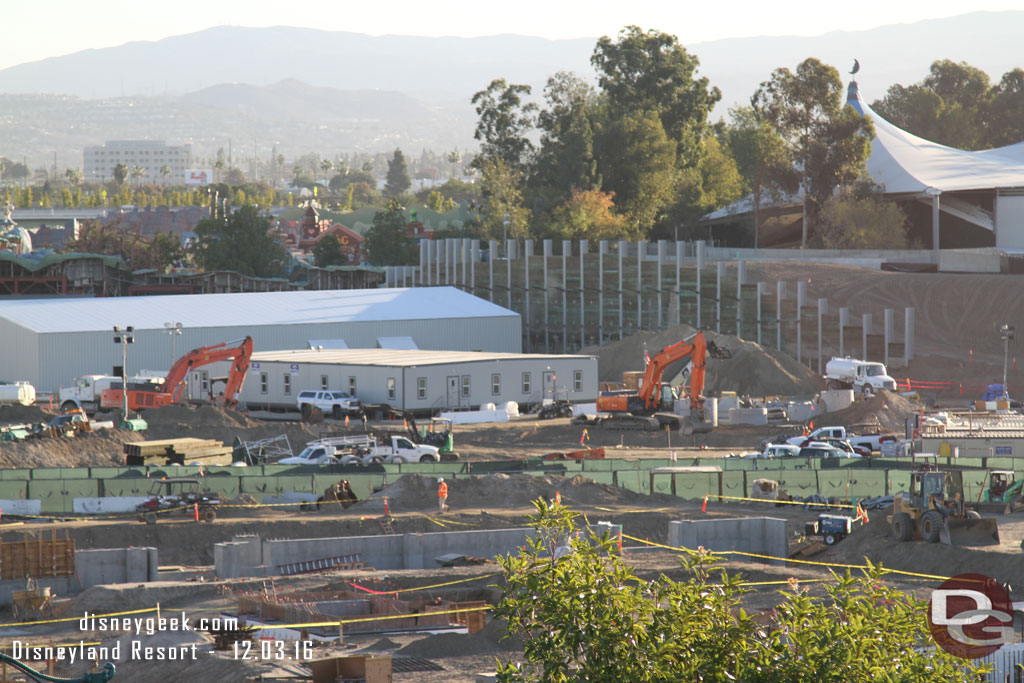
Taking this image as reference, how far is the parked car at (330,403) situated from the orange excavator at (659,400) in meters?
11.8

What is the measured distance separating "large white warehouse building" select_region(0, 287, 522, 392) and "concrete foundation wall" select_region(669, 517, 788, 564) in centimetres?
4417

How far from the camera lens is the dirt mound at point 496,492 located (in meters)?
41.8

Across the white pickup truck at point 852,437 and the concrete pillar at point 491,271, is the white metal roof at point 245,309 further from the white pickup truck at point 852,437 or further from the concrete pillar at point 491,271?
the white pickup truck at point 852,437

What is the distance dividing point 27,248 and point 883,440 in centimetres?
11010

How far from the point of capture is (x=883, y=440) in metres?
54.8

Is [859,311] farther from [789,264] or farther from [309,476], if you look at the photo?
[309,476]

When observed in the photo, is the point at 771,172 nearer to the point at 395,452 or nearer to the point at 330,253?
the point at 330,253

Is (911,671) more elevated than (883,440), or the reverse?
(911,671)

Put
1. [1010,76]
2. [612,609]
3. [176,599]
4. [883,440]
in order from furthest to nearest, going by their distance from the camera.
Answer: [1010,76], [883,440], [176,599], [612,609]

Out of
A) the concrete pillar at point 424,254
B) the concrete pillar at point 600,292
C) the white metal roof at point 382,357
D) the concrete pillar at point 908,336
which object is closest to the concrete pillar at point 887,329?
the concrete pillar at point 908,336

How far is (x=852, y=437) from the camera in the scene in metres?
55.8

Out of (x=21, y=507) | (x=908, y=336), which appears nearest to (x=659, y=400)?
(x=908, y=336)

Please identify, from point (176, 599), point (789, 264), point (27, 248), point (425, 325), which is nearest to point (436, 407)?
point (425, 325)

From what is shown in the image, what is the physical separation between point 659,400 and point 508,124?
84.1m
